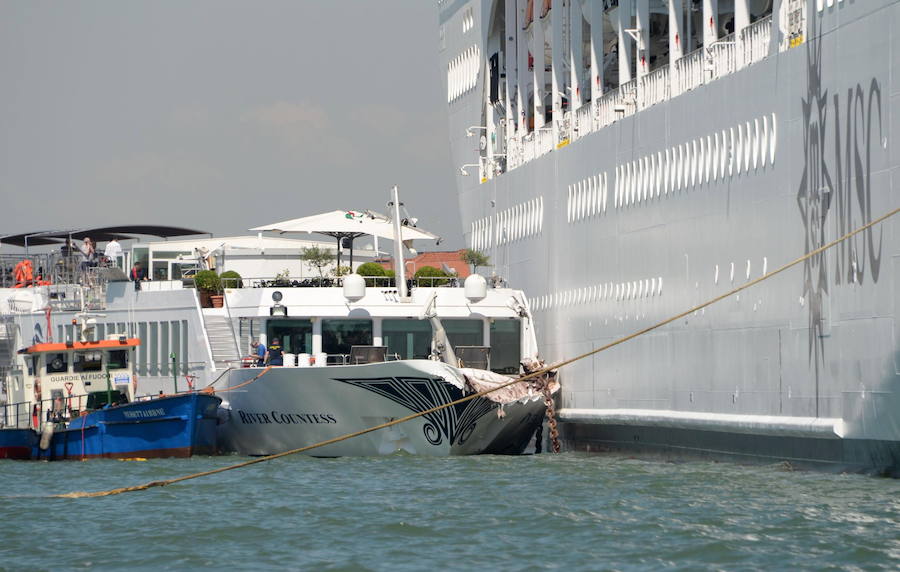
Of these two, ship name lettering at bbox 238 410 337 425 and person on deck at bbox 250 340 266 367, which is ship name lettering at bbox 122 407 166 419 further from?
person on deck at bbox 250 340 266 367

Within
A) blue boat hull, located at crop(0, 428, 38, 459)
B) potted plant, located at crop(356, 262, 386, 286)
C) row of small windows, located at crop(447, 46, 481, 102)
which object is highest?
row of small windows, located at crop(447, 46, 481, 102)

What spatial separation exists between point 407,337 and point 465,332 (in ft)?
3.49

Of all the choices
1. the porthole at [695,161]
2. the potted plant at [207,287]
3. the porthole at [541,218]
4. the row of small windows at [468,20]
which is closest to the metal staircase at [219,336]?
the potted plant at [207,287]

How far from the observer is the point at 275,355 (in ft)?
97.4

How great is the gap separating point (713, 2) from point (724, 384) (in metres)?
6.40

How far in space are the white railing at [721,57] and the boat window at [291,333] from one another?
855 cm

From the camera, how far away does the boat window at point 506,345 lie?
30781mm

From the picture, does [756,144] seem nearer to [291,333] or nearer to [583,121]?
[583,121]

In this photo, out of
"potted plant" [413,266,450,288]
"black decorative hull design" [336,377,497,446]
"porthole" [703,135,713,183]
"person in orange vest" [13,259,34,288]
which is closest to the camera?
"porthole" [703,135,713,183]

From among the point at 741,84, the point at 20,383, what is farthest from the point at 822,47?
the point at 20,383

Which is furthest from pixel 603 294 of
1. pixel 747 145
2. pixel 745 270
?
pixel 747 145

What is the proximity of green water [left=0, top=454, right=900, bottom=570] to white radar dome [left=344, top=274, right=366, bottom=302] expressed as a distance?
5681 mm

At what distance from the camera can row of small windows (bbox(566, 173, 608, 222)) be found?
97.9 ft

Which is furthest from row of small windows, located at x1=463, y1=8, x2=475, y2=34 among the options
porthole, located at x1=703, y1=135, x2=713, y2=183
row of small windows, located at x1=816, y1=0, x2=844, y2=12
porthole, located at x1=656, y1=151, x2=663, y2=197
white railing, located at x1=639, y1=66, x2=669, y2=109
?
row of small windows, located at x1=816, y1=0, x2=844, y2=12
